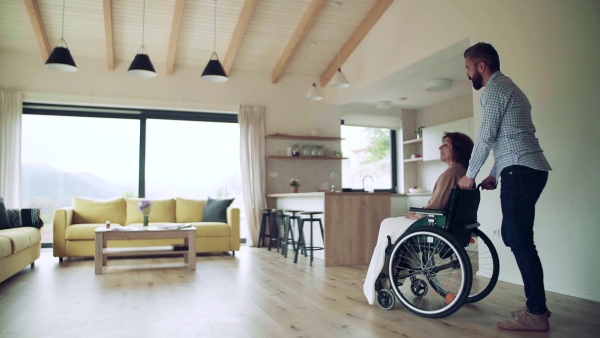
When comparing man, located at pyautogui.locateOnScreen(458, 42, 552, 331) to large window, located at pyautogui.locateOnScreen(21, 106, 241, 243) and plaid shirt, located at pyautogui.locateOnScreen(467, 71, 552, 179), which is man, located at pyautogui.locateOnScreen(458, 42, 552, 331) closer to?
plaid shirt, located at pyautogui.locateOnScreen(467, 71, 552, 179)

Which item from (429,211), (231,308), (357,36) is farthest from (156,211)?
(429,211)

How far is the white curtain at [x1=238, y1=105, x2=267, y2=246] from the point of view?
745cm

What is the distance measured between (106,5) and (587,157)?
219 inches

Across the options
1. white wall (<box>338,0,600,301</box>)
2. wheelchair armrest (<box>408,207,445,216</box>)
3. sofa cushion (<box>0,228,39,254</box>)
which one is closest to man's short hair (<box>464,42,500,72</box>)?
wheelchair armrest (<box>408,207,445,216</box>)

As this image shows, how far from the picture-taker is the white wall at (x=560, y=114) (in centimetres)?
332

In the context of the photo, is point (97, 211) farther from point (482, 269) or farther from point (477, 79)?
point (477, 79)

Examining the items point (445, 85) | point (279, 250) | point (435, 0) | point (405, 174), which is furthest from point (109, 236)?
point (405, 174)

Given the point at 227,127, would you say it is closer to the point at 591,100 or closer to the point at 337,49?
the point at 337,49

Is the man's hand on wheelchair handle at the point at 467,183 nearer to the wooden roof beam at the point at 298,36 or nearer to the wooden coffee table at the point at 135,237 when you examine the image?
the wooden coffee table at the point at 135,237

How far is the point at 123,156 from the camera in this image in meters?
7.36

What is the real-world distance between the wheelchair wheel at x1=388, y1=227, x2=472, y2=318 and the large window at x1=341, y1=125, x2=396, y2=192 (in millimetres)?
5782

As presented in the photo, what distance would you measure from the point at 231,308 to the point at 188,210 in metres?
3.77

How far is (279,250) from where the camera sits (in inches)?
263

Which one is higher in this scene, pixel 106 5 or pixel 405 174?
pixel 106 5
